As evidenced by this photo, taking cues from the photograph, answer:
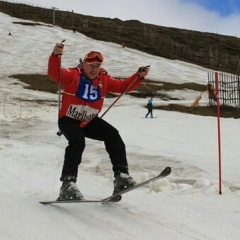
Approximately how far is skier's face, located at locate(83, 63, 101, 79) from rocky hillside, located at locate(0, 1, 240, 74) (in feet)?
177

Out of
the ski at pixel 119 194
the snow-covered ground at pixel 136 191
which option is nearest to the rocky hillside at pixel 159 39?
the snow-covered ground at pixel 136 191

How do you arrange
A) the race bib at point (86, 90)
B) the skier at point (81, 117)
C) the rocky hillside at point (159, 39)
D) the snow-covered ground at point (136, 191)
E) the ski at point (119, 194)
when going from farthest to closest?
1. the rocky hillside at point (159, 39)
2. the race bib at point (86, 90)
3. the skier at point (81, 117)
4. the ski at point (119, 194)
5. the snow-covered ground at point (136, 191)

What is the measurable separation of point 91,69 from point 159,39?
220 feet

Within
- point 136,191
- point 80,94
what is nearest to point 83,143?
point 80,94

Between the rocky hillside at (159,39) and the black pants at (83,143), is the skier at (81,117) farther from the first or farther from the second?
the rocky hillside at (159,39)

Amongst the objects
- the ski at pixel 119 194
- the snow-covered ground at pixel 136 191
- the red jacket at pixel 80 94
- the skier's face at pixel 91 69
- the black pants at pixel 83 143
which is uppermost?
the skier's face at pixel 91 69

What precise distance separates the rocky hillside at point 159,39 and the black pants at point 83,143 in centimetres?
5399

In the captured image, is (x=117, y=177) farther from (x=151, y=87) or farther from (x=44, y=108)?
(x=151, y=87)

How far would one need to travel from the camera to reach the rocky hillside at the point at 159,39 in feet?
207

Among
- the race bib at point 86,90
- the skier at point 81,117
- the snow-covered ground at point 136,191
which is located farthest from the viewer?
the race bib at point 86,90

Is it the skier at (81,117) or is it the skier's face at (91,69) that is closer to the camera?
the skier at (81,117)

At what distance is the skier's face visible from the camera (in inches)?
180

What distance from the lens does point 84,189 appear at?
5906 mm

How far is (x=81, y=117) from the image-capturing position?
182 inches
